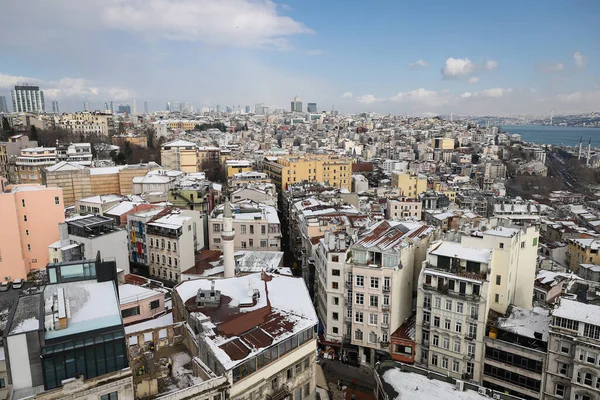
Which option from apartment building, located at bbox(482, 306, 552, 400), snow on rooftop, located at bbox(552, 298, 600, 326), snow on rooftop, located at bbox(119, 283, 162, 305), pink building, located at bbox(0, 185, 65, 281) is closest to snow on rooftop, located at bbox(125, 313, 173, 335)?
snow on rooftop, located at bbox(119, 283, 162, 305)

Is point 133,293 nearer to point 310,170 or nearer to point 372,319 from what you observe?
point 372,319

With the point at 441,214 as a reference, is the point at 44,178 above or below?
above

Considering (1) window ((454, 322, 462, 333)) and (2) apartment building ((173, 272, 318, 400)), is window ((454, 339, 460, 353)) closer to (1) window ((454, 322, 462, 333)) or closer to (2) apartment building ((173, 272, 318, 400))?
(1) window ((454, 322, 462, 333))

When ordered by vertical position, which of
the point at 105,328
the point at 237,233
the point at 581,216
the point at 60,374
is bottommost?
the point at 581,216

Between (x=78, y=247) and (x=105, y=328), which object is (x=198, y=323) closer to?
(x=105, y=328)

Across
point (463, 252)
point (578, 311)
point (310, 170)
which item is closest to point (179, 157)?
point (310, 170)

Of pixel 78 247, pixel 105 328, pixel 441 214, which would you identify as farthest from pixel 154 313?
pixel 441 214
